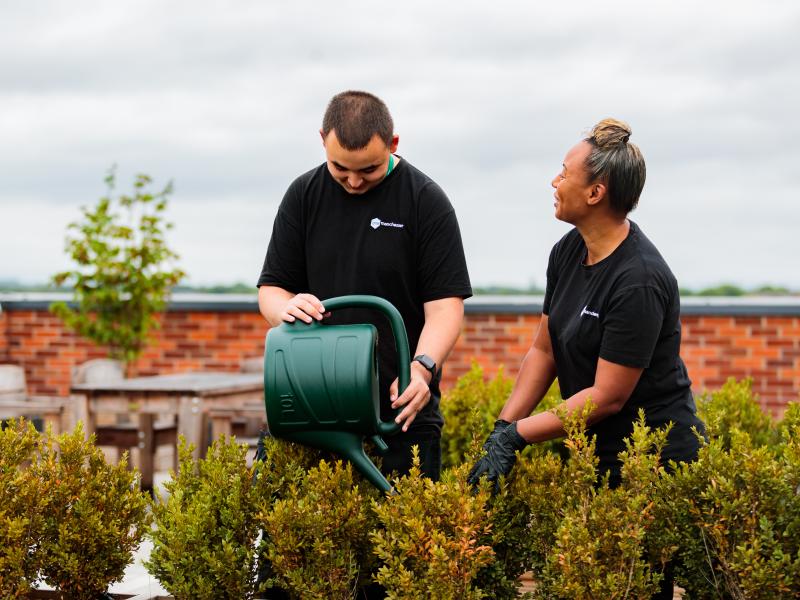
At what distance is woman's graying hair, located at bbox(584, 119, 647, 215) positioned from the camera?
2822 mm

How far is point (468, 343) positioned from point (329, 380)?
725 centimetres

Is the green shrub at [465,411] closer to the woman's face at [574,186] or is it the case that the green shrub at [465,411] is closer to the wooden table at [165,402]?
the woman's face at [574,186]

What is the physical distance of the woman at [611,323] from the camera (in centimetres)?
276

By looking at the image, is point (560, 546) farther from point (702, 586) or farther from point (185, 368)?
point (185, 368)

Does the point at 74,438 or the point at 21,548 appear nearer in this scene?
the point at 21,548

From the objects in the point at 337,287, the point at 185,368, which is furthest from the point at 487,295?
the point at 337,287

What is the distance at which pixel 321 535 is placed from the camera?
2705 millimetres

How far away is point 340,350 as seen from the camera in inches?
106

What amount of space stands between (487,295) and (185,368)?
319cm

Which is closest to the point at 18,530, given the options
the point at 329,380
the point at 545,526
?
the point at 329,380

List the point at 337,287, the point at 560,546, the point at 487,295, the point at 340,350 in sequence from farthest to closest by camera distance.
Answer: the point at 487,295 → the point at 337,287 → the point at 340,350 → the point at 560,546

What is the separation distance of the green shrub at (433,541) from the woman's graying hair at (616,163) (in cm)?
87

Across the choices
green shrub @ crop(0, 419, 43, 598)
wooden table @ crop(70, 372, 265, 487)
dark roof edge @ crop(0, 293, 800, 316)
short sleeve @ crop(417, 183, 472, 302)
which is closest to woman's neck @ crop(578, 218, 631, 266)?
short sleeve @ crop(417, 183, 472, 302)

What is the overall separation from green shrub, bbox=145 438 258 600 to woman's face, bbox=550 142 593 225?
1179mm
